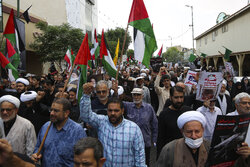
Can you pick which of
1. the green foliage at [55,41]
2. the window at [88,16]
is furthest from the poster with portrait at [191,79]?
the window at [88,16]

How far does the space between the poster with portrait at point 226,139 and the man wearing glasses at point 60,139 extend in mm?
1689

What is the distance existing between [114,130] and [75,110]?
1.96m

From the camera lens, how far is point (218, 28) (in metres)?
29.5

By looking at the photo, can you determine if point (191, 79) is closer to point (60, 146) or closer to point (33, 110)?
point (33, 110)

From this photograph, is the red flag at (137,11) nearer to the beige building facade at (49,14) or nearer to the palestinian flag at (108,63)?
the palestinian flag at (108,63)

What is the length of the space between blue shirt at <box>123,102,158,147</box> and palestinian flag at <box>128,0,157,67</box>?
111cm

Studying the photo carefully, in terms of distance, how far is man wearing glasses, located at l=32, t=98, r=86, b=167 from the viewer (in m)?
3.01

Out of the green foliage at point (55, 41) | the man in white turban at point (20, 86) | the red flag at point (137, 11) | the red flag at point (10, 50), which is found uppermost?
the green foliage at point (55, 41)

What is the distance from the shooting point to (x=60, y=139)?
3.08m

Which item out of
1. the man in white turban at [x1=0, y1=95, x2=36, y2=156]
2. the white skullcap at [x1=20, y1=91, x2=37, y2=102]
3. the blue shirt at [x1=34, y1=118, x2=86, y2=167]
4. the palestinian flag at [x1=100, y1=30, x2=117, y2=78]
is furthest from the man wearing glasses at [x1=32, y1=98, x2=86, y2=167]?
the palestinian flag at [x1=100, y1=30, x2=117, y2=78]

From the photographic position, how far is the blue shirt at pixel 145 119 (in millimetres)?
4467

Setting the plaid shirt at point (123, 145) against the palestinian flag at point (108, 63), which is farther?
the palestinian flag at point (108, 63)

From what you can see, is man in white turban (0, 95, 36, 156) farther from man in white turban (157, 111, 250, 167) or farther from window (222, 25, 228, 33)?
window (222, 25, 228, 33)

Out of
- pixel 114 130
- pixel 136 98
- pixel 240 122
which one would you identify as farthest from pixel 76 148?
pixel 136 98
